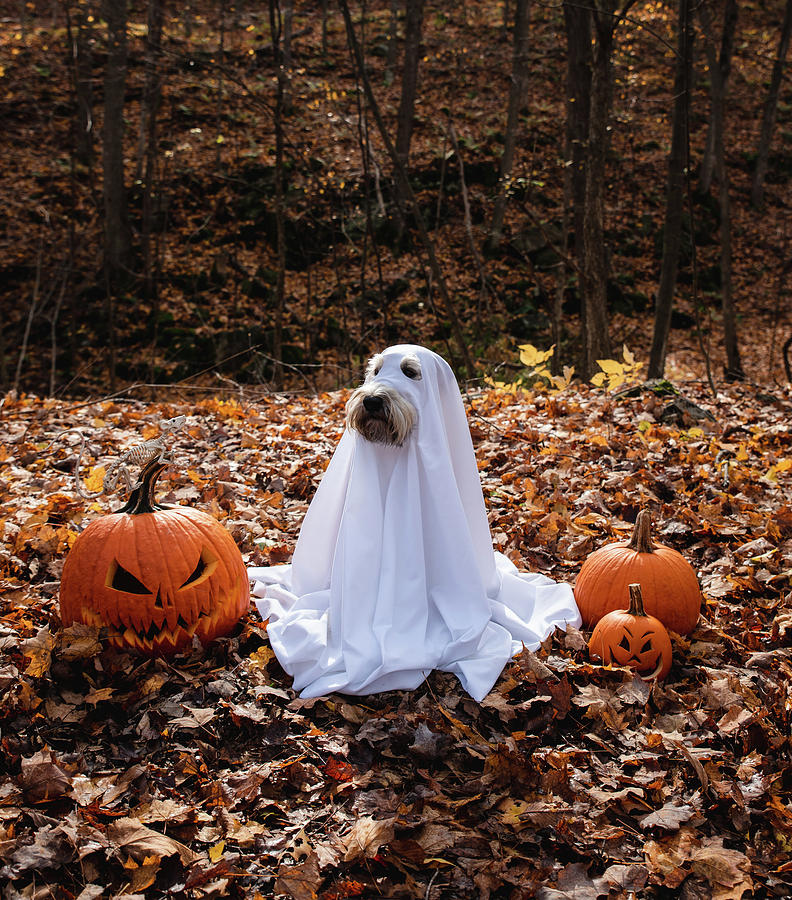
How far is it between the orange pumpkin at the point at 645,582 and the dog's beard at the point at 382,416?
4.77 ft

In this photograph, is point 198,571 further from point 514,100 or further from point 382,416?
point 514,100

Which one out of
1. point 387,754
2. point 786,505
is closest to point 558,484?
point 786,505

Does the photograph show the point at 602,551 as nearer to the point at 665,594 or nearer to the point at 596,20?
the point at 665,594

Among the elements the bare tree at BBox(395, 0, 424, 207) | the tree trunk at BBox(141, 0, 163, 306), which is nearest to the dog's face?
the tree trunk at BBox(141, 0, 163, 306)

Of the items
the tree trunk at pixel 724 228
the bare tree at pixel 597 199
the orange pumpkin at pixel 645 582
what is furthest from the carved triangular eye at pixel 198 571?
the tree trunk at pixel 724 228

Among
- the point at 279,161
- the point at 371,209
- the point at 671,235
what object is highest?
the point at 279,161

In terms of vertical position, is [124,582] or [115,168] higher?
[115,168]

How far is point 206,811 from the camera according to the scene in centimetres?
266

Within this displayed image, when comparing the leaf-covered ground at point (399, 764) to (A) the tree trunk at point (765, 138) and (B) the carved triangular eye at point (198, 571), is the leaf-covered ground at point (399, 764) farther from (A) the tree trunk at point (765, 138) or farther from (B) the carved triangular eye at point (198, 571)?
(A) the tree trunk at point (765, 138)

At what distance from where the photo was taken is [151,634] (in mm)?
3459

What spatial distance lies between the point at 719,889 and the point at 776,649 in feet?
5.53

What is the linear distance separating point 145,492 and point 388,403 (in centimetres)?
135

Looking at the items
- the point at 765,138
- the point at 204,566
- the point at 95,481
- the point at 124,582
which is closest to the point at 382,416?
the point at 204,566

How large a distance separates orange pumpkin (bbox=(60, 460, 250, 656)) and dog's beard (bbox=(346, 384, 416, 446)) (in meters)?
0.98
